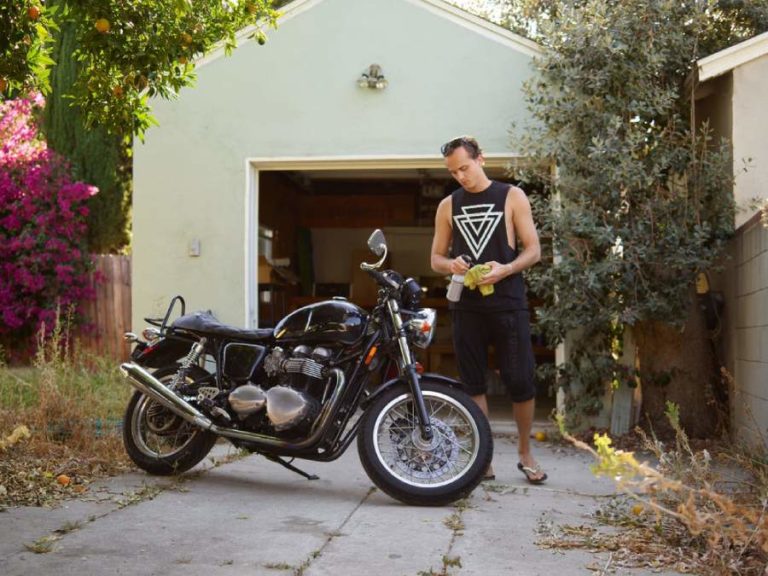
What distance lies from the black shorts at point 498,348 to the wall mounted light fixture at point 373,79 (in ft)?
11.2

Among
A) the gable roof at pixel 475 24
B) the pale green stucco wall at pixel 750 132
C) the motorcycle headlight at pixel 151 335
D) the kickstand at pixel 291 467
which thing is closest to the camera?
the kickstand at pixel 291 467

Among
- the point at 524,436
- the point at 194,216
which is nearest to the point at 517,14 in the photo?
the point at 194,216

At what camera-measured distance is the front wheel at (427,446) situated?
4.57 metres

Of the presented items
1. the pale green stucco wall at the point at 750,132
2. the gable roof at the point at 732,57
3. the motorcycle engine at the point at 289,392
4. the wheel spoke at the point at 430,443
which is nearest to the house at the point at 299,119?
the gable roof at the point at 732,57

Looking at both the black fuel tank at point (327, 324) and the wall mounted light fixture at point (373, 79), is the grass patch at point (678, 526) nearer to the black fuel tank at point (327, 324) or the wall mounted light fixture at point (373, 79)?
the black fuel tank at point (327, 324)

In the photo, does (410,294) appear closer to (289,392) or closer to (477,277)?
(477,277)

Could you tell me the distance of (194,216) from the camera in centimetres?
834

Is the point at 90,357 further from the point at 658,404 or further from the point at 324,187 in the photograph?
the point at 324,187

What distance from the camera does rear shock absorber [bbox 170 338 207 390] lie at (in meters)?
5.22

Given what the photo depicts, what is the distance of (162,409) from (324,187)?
8.68 metres

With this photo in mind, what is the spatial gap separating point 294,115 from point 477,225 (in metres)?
3.51

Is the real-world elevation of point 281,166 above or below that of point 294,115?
below

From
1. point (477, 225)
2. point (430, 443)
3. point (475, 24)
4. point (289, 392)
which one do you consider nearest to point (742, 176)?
point (475, 24)

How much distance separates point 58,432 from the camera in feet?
19.9
